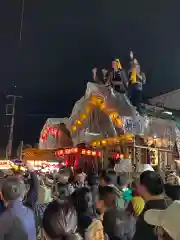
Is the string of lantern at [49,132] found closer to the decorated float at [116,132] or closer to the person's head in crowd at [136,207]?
the decorated float at [116,132]

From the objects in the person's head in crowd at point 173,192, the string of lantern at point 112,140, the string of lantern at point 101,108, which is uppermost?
the string of lantern at point 101,108

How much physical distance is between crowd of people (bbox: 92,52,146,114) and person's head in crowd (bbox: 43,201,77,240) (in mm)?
9194

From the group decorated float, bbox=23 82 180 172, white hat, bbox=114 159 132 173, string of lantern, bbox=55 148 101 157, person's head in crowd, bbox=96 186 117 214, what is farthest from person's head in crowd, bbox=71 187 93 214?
string of lantern, bbox=55 148 101 157

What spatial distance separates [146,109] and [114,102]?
1.44 metres

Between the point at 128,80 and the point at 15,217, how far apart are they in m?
9.32

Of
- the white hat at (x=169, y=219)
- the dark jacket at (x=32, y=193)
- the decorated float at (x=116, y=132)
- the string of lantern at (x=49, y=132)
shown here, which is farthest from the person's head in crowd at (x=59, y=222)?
the string of lantern at (x=49, y=132)

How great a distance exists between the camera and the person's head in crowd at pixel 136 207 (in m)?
4.29

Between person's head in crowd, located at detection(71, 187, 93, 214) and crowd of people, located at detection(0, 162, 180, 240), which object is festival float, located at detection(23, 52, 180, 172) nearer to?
crowd of people, located at detection(0, 162, 180, 240)

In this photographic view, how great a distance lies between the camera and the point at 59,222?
2.52 m

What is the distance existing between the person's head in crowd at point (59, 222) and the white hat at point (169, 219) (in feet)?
1.90

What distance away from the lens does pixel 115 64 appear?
39.7 ft

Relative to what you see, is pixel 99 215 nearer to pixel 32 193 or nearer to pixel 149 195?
pixel 149 195

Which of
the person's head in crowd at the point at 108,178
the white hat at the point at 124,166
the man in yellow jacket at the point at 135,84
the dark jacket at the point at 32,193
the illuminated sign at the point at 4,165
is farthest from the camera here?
the illuminated sign at the point at 4,165

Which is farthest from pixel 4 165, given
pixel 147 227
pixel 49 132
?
pixel 147 227
